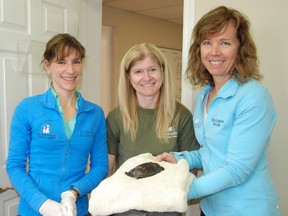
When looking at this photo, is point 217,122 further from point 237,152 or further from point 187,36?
point 187,36

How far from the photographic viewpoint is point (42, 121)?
1146mm

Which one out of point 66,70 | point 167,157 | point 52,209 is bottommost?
point 52,209

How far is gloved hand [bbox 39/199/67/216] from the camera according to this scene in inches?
40.8

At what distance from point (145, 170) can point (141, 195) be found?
10 centimetres

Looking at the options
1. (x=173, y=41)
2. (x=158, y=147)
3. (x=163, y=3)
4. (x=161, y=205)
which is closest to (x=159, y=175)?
(x=161, y=205)

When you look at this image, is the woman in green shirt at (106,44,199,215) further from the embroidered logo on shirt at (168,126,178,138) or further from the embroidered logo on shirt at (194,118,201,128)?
the embroidered logo on shirt at (194,118,201,128)

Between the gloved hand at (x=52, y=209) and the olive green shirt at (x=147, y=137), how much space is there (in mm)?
349

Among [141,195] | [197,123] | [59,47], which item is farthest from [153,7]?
[141,195]

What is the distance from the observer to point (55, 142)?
1150 mm

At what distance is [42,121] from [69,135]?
0.40ft

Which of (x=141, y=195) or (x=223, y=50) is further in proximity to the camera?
(x=223, y=50)

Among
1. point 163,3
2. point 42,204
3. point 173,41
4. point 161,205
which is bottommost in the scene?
point 42,204

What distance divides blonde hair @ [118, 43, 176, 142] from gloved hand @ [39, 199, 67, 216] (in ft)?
1.32

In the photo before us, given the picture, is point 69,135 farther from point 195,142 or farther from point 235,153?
point 235,153
